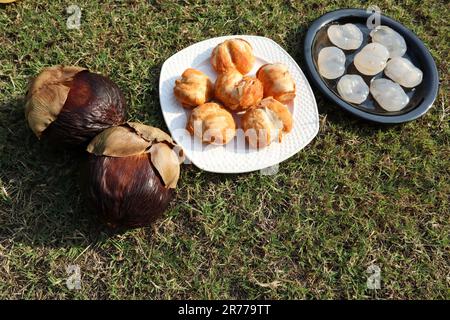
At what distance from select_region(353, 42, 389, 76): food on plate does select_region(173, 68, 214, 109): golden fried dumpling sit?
88cm

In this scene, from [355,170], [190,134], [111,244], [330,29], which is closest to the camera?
[111,244]

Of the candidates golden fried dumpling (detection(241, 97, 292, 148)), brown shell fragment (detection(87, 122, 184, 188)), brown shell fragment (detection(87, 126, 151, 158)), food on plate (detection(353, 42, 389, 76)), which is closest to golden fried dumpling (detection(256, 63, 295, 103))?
golden fried dumpling (detection(241, 97, 292, 148))

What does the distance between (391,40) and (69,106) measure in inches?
72.3

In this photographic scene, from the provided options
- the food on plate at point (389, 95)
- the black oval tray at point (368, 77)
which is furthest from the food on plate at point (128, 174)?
the food on plate at point (389, 95)

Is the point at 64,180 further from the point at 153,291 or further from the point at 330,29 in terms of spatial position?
the point at 330,29

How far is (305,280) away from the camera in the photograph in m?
2.20

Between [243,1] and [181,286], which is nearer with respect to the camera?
[181,286]

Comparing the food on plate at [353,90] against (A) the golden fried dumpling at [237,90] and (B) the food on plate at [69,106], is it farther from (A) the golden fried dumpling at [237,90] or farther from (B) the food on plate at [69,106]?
(B) the food on plate at [69,106]

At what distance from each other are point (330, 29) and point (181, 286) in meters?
1.66

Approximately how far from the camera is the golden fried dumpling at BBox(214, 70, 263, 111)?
226cm

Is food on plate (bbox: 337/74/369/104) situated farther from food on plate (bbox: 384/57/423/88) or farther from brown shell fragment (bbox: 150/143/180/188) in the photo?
brown shell fragment (bbox: 150/143/180/188)

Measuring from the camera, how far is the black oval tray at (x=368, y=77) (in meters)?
2.54

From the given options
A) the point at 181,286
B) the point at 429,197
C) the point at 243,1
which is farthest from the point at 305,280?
the point at 243,1

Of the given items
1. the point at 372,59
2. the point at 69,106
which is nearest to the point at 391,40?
the point at 372,59
